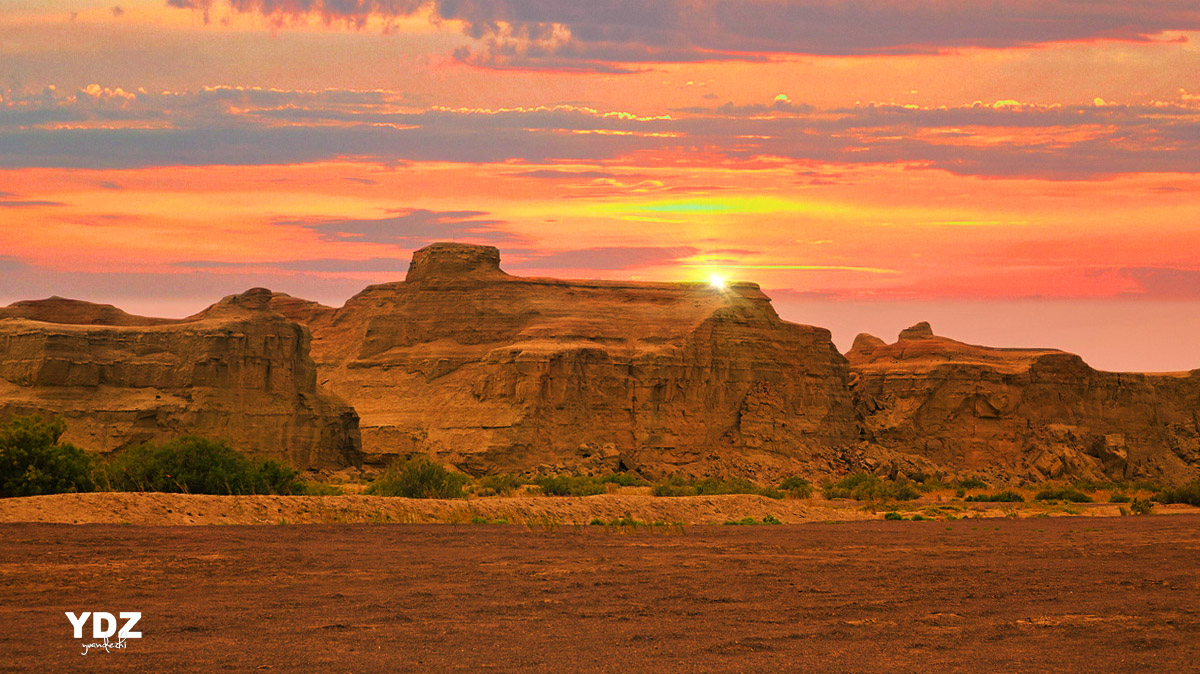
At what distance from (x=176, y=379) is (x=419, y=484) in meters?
16.3

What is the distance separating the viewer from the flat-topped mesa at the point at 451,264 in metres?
72.8

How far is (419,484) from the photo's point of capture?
123 ft

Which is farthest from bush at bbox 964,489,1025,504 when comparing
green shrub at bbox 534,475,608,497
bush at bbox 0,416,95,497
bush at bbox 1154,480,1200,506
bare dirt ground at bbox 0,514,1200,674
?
bush at bbox 0,416,95,497

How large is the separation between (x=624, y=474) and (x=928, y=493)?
1334cm

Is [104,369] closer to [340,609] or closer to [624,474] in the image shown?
[624,474]

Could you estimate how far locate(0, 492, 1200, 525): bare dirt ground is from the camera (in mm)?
24375

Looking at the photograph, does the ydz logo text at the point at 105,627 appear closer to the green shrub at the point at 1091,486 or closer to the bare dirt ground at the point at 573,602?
the bare dirt ground at the point at 573,602

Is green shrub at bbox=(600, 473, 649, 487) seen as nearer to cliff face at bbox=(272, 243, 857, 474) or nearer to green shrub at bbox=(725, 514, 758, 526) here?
cliff face at bbox=(272, 243, 857, 474)

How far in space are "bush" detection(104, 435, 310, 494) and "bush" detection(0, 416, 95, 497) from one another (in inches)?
46.0

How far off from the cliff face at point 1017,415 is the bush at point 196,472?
144 ft

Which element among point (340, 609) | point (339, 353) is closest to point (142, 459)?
point (340, 609)

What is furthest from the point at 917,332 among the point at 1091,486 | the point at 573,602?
the point at 573,602

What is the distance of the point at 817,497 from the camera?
160 feet

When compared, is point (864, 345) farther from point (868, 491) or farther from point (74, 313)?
point (74, 313)
